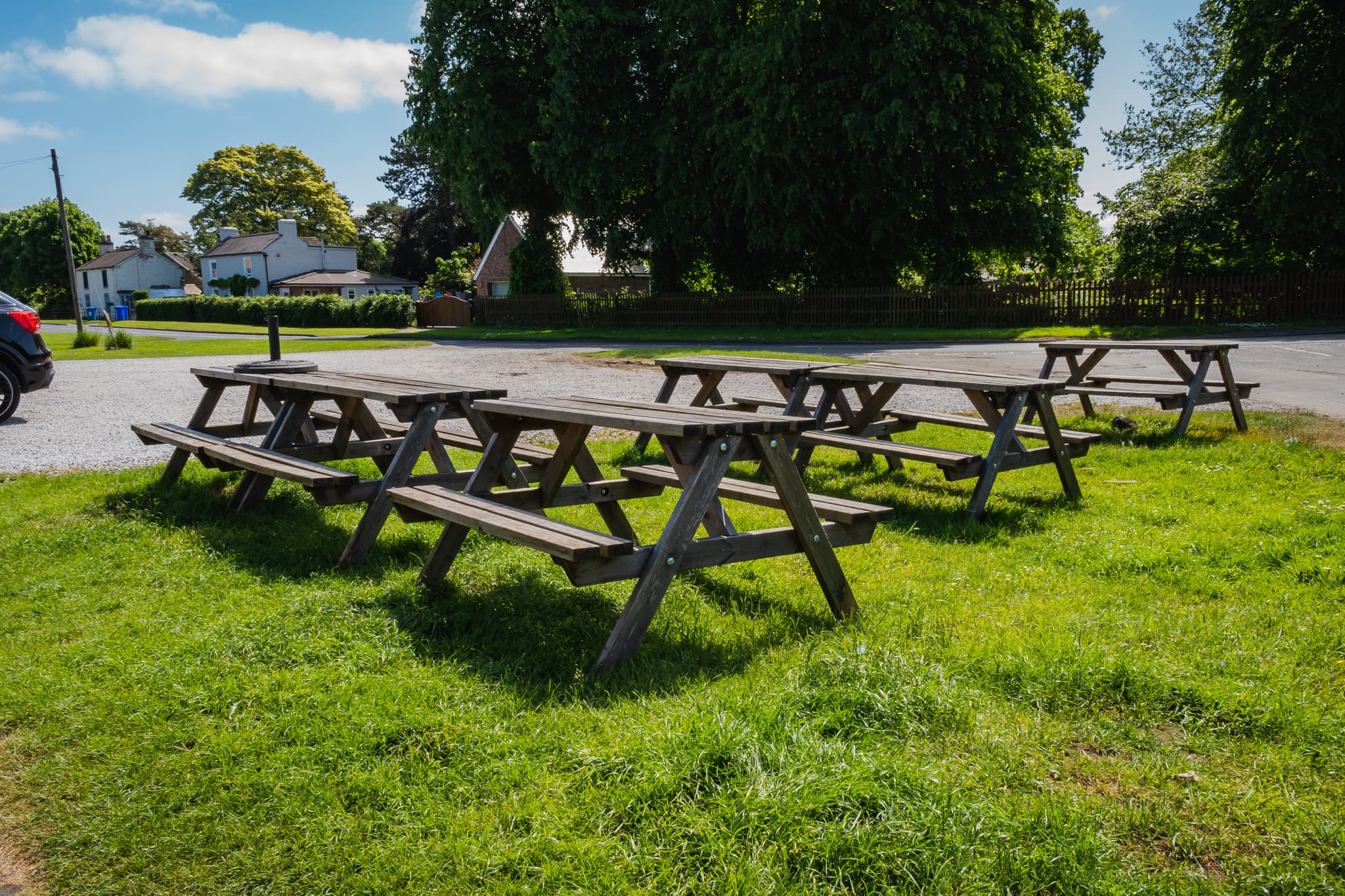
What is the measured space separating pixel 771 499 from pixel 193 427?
196 inches

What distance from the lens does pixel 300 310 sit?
5903 cm

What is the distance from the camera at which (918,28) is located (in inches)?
1032

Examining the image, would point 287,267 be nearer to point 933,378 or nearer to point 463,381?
point 463,381

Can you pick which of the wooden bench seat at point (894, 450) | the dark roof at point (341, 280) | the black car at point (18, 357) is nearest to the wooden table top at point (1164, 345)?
the wooden bench seat at point (894, 450)

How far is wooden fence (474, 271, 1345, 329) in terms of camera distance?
27531mm

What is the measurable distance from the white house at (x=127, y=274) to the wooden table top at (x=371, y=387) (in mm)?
94537

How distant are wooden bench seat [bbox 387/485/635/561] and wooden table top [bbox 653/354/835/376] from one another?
3123 millimetres

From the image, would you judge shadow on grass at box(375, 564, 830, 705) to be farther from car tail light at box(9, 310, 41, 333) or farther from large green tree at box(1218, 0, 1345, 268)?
large green tree at box(1218, 0, 1345, 268)

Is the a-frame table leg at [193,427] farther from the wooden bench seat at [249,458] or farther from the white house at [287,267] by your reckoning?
the white house at [287,267]

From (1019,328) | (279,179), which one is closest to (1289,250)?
(1019,328)

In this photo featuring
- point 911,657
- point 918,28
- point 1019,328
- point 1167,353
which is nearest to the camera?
point 911,657

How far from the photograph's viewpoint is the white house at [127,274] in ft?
305

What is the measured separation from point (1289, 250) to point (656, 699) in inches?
1287

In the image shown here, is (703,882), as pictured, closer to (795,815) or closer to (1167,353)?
(795,815)
